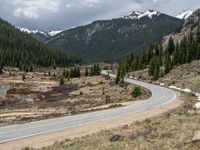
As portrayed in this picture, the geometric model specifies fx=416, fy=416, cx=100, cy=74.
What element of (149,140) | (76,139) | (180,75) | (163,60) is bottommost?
(180,75)

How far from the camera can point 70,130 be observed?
29.3 meters

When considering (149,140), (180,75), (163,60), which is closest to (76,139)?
(149,140)

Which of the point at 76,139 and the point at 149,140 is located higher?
the point at 149,140

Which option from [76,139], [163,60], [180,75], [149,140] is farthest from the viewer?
[163,60]

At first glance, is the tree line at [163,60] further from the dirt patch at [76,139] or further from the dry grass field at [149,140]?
the dry grass field at [149,140]

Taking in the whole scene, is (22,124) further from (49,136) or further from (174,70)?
(174,70)

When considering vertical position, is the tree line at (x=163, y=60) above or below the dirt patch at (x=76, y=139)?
above

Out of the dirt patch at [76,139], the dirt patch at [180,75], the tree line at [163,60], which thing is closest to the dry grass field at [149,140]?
the dirt patch at [76,139]

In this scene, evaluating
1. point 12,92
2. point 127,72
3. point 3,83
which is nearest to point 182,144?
point 12,92

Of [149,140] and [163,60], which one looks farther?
[163,60]

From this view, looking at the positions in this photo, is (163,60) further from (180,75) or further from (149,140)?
(149,140)

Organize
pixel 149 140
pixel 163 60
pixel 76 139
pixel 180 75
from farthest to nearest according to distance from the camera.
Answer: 1. pixel 163 60
2. pixel 180 75
3. pixel 76 139
4. pixel 149 140

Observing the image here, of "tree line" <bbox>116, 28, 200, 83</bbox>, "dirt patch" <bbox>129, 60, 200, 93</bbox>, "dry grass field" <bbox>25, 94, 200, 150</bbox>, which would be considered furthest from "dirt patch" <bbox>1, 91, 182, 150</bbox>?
"tree line" <bbox>116, 28, 200, 83</bbox>

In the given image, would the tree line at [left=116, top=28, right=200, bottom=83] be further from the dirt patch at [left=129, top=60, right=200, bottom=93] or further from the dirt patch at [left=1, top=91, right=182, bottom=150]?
the dirt patch at [left=1, top=91, right=182, bottom=150]
